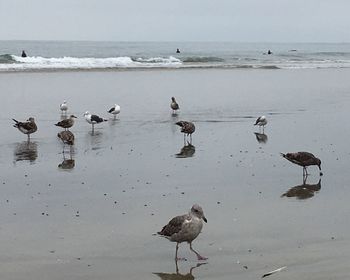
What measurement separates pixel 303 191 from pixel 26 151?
21.4ft

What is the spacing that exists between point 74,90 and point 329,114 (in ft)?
41.1

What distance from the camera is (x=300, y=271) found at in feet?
23.0

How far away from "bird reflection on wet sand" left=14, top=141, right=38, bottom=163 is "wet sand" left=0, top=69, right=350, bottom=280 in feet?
0.08

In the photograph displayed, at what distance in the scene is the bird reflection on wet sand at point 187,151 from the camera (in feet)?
45.4

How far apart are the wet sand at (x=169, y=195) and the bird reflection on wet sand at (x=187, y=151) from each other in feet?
0.14

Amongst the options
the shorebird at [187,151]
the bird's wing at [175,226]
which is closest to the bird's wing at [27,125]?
the shorebird at [187,151]

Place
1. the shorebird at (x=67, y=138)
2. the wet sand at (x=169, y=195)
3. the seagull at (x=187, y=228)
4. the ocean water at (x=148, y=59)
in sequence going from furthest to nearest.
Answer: the ocean water at (x=148, y=59), the shorebird at (x=67, y=138), the seagull at (x=187, y=228), the wet sand at (x=169, y=195)

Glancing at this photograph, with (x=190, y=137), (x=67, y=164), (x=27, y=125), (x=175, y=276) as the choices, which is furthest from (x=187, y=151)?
(x=175, y=276)

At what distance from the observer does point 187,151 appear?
14391 millimetres

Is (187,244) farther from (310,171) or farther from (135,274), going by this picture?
(310,171)

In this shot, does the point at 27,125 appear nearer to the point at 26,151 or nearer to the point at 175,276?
the point at 26,151

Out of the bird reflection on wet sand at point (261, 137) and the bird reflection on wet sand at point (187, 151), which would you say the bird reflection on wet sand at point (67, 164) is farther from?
the bird reflection on wet sand at point (261, 137)

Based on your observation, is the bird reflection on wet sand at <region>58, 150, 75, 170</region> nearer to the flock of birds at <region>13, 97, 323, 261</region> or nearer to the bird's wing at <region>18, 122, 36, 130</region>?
the flock of birds at <region>13, 97, 323, 261</region>

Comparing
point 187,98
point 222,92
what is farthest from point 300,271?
point 222,92
